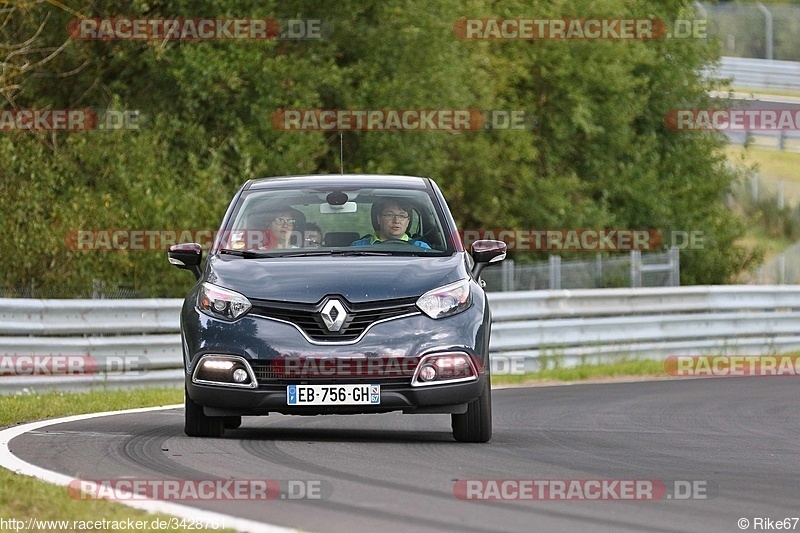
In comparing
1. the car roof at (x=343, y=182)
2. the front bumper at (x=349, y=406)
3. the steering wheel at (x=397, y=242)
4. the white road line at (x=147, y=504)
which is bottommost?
the white road line at (x=147, y=504)

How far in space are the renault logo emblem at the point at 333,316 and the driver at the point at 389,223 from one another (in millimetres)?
1052

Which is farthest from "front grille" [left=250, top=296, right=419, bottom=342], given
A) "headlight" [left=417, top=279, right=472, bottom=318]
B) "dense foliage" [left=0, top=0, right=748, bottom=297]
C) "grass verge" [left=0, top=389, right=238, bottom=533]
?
"dense foliage" [left=0, top=0, right=748, bottom=297]

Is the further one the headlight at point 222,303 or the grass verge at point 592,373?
the grass verge at point 592,373

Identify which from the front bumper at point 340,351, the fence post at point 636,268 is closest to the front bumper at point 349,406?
the front bumper at point 340,351

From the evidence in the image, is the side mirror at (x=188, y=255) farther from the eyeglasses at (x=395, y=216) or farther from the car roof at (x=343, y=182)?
the eyeglasses at (x=395, y=216)

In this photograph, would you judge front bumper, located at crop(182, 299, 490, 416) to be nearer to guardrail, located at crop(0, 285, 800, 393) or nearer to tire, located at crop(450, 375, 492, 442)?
tire, located at crop(450, 375, 492, 442)

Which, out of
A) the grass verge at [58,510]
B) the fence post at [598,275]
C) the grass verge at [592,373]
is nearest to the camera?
the grass verge at [58,510]

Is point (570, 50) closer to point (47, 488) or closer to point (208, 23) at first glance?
point (208, 23)

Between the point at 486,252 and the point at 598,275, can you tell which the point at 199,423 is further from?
the point at 598,275

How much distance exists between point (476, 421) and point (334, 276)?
1.30 meters

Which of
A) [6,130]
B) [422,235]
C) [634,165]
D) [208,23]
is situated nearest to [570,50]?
[634,165]

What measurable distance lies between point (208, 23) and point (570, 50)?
12.2 m

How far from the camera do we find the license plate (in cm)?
932

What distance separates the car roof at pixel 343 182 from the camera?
1088 centimetres
